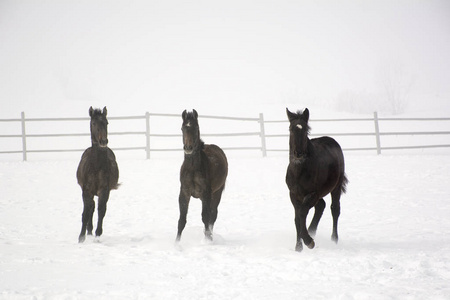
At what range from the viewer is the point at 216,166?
646 cm

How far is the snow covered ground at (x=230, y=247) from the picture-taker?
3871 millimetres

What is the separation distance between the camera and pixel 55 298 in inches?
142

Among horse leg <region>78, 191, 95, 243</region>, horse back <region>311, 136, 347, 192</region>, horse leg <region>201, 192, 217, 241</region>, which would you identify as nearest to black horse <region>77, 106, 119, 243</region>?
horse leg <region>78, 191, 95, 243</region>

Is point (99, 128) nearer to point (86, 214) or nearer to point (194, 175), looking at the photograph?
point (86, 214)

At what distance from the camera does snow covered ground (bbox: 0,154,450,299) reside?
152 inches

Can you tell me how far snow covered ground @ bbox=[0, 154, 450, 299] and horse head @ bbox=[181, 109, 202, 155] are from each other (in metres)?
1.44

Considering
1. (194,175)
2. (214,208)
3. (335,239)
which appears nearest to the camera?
(335,239)

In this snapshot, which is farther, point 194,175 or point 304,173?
point 194,175

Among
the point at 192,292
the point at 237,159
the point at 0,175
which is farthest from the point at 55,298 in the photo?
the point at 237,159

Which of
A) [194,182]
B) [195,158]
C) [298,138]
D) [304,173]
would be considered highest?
[298,138]

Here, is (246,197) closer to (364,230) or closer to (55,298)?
(364,230)

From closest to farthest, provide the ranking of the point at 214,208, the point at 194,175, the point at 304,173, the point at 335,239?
1. the point at 304,173
2. the point at 335,239
3. the point at 194,175
4. the point at 214,208

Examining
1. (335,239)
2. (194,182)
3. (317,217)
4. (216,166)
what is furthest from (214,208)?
(335,239)

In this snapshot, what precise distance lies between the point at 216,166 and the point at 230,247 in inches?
54.8
